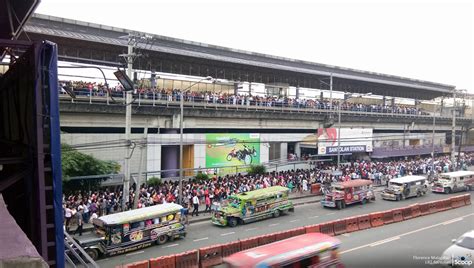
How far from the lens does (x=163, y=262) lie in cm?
1438

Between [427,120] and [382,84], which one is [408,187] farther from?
[427,120]

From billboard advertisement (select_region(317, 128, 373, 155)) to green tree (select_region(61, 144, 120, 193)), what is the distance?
23.0m

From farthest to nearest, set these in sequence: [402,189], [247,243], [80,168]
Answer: [402,189]
[80,168]
[247,243]

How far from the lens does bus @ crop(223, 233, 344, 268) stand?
36.1 ft

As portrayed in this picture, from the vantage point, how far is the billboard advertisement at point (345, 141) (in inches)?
1644

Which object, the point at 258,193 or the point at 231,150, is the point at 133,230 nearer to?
the point at 258,193

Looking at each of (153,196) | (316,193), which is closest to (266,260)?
(153,196)

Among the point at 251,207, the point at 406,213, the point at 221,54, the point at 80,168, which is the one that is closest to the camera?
the point at 251,207

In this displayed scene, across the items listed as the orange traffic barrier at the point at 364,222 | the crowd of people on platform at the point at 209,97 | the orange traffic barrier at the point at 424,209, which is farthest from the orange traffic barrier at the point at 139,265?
the orange traffic barrier at the point at 424,209

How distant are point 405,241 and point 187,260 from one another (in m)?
10.8

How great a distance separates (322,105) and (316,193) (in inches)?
662

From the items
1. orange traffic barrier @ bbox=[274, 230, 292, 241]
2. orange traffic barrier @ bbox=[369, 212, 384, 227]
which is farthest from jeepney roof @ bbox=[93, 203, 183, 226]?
orange traffic barrier @ bbox=[369, 212, 384, 227]

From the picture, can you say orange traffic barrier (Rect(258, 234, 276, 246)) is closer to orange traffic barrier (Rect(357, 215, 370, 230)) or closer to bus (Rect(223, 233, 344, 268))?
bus (Rect(223, 233, 344, 268))

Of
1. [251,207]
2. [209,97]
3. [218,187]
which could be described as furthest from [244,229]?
[209,97]
